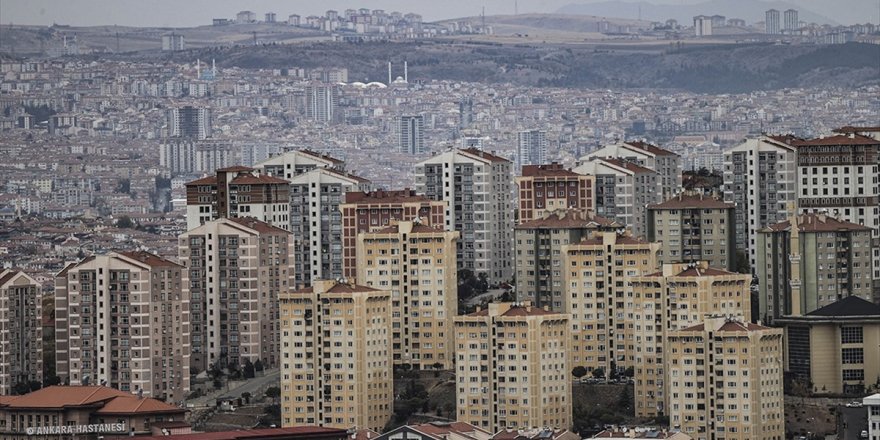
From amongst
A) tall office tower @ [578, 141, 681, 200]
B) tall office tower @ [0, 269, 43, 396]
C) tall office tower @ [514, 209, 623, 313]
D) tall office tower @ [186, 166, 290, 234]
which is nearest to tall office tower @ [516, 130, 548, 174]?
tall office tower @ [578, 141, 681, 200]

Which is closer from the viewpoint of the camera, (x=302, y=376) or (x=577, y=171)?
(x=302, y=376)

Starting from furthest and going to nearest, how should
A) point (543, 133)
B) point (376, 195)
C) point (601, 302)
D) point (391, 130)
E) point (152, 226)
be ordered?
point (391, 130)
point (543, 133)
point (152, 226)
point (376, 195)
point (601, 302)

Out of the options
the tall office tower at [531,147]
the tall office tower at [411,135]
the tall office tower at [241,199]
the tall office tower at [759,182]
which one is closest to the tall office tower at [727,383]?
the tall office tower at [759,182]

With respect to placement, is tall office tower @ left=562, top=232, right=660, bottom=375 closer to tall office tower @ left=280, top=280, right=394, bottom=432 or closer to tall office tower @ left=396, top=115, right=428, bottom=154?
tall office tower @ left=280, top=280, right=394, bottom=432

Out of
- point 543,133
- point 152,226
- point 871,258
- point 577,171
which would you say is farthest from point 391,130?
point 871,258

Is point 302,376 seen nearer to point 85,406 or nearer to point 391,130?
point 85,406

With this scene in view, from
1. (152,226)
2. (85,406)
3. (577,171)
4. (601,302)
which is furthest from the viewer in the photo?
(152,226)
